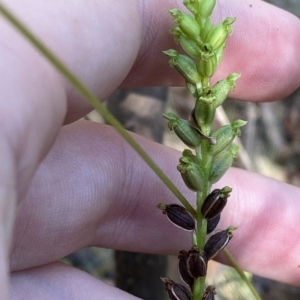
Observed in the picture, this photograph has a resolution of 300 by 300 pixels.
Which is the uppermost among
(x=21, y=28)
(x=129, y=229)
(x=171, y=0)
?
(x=21, y=28)

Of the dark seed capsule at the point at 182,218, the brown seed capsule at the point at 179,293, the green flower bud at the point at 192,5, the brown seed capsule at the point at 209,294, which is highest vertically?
the green flower bud at the point at 192,5

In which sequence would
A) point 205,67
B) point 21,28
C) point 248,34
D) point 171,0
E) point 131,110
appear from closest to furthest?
point 21,28
point 205,67
point 171,0
point 248,34
point 131,110

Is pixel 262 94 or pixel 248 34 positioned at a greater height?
pixel 248 34

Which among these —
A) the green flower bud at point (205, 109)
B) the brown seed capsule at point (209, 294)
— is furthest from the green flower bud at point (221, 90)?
the brown seed capsule at point (209, 294)

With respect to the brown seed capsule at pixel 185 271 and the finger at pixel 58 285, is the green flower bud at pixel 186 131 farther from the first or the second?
the finger at pixel 58 285

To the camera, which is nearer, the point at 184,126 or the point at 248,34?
the point at 184,126

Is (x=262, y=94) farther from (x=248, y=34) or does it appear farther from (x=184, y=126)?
(x=184, y=126)

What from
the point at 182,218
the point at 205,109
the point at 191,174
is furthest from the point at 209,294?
the point at 205,109

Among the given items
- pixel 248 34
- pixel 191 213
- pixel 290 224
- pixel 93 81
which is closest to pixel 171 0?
→ pixel 248 34

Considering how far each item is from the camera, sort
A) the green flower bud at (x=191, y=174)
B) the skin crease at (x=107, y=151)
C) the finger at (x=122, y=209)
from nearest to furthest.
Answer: the skin crease at (x=107, y=151) → the green flower bud at (x=191, y=174) → the finger at (x=122, y=209)
